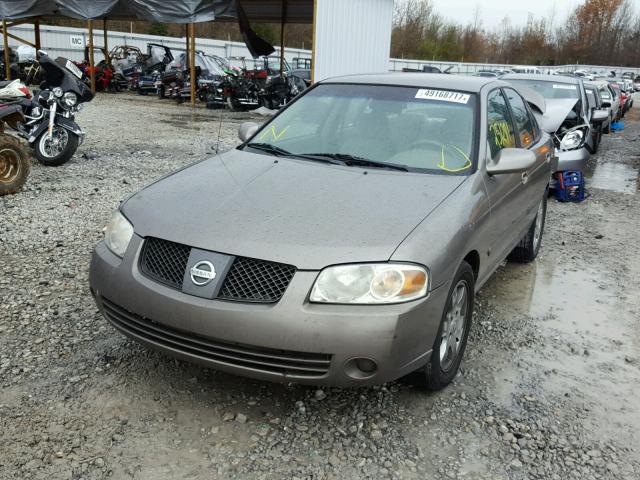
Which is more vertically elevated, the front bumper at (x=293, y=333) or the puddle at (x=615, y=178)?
the front bumper at (x=293, y=333)

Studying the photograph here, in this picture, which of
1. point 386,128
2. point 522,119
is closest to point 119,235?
point 386,128

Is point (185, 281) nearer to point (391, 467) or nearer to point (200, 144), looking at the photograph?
point (391, 467)

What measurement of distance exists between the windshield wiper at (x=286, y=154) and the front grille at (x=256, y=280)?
4.13 feet

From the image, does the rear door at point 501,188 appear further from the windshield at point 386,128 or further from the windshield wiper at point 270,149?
the windshield wiper at point 270,149

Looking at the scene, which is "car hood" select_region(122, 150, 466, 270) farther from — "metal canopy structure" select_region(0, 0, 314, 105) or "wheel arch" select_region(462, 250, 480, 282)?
"metal canopy structure" select_region(0, 0, 314, 105)

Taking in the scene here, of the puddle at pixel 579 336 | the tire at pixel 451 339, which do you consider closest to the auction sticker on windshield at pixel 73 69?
the puddle at pixel 579 336

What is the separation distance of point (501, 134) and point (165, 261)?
8.31ft

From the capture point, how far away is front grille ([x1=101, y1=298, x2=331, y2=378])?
107 inches

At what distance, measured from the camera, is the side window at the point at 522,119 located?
4.88m

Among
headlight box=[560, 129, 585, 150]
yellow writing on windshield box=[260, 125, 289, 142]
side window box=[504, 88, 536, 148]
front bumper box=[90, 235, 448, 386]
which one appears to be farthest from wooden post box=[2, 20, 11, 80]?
front bumper box=[90, 235, 448, 386]

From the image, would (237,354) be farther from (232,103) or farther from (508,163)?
(232,103)

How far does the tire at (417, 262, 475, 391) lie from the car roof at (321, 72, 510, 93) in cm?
151

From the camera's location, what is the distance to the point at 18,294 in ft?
14.5

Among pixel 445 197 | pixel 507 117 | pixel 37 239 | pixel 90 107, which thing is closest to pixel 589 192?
pixel 507 117
